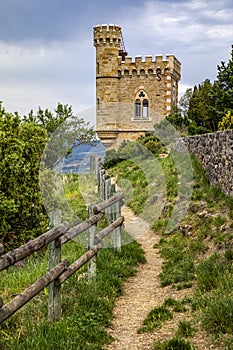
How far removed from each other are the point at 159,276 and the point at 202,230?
2.00m

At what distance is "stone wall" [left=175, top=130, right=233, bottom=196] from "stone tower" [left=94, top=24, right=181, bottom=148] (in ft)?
61.4

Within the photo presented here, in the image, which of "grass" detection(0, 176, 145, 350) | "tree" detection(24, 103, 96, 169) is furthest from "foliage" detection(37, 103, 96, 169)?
"grass" detection(0, 176, 145, 350)

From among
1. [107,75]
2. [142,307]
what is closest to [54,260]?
[142,307]

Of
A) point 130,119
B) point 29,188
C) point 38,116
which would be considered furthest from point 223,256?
point 38,116

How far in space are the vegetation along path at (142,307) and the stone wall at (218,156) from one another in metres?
2.59

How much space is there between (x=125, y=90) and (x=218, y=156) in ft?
77.2

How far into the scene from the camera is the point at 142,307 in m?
7.02

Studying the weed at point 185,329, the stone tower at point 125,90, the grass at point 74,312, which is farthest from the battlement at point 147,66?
the weed at point 185,329

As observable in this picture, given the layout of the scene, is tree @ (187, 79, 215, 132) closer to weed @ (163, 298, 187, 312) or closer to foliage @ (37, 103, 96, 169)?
foliage @ (37, 103, 96, 169)

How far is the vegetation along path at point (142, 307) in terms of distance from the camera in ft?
18.5

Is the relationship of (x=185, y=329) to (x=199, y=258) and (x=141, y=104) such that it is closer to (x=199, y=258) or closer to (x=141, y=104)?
(x=199, y=258)

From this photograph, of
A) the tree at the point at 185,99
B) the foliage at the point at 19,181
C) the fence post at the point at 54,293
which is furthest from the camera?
the tree at the point at 185,99

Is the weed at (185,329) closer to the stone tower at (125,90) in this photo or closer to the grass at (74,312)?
the grass at (74,312)

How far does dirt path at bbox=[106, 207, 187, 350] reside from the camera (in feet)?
18.7
